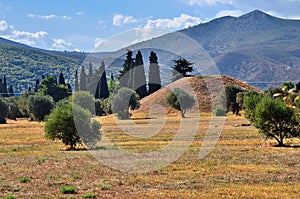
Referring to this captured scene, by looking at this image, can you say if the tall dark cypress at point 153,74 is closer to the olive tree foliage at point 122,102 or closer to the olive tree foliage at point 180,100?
the olive tree foliage at point 180,100

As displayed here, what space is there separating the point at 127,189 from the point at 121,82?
128371 mm

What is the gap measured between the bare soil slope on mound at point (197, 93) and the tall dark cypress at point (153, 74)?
18.1 ft

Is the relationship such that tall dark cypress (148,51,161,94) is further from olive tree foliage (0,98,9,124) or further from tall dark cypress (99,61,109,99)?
olive tree foliage (0,98,9,124)

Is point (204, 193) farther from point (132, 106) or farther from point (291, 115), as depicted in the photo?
point (132, 106)

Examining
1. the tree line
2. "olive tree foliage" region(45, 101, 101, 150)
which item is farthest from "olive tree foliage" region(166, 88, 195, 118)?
"olive tree foliage" region(45, 101, 101, 150)

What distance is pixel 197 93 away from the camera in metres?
146

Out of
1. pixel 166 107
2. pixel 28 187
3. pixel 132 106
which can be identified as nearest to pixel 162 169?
pixel 28 187

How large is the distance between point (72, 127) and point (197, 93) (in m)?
99.6

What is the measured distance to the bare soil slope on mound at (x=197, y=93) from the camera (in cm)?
13838

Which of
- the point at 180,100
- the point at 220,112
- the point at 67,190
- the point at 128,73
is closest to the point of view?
the point at 67,190

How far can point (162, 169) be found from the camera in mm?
31531

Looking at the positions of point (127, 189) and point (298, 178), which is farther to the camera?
point (298, 178)

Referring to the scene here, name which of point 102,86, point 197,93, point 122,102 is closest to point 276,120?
point 122,102

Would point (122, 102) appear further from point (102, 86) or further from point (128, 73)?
point (102, 86)
